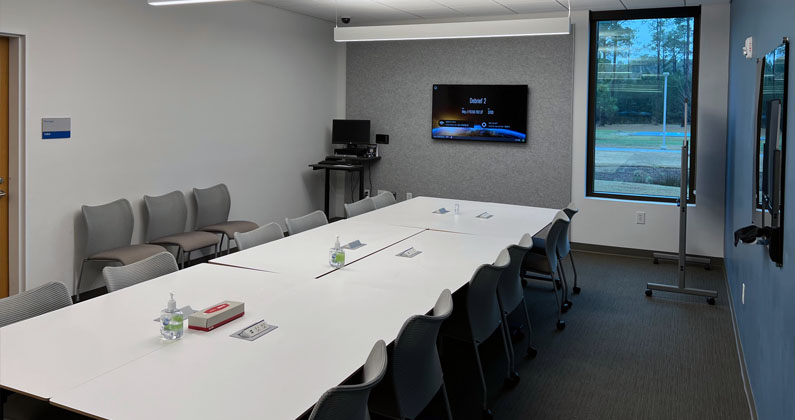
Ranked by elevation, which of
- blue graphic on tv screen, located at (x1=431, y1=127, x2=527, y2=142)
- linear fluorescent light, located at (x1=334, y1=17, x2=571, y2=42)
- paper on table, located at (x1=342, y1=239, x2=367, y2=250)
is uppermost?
linear fluorescent light, located at (x1=334, y1=17, x2=571, y2=42)

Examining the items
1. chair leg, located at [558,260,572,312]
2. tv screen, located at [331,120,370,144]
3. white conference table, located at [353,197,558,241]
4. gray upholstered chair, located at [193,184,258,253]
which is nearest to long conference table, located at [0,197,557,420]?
white conference table, located at [353,197,558,241]

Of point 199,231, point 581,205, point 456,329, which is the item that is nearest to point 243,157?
point 199,231

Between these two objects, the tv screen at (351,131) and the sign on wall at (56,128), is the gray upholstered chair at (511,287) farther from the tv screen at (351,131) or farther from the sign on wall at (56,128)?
the tv screen at (351,131)

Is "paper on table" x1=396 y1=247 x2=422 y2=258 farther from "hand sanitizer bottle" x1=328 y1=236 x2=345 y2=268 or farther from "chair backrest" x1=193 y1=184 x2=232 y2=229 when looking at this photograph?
"chair backrest" x1=193 y1=184 x2=232 y2=229

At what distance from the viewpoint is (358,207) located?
6.04 meters

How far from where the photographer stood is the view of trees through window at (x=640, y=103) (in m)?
7.27

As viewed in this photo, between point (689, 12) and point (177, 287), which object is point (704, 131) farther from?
point (177, 287)

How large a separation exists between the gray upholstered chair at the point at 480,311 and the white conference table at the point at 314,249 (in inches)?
31.1

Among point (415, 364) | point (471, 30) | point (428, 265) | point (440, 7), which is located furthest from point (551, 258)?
point (440, 7)

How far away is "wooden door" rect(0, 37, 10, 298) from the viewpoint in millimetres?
4996

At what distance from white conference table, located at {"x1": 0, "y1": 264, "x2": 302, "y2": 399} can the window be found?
5181 millimetres

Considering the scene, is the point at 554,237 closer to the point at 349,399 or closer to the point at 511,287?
the point at 511,287

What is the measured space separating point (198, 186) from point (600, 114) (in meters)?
4.58

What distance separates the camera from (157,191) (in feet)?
20.5
